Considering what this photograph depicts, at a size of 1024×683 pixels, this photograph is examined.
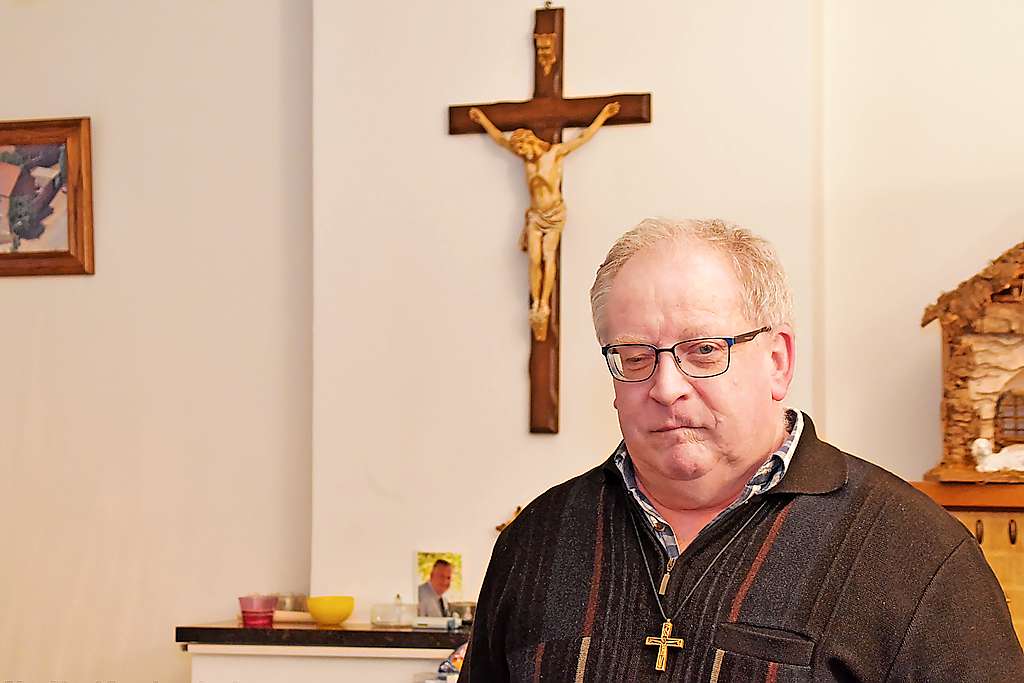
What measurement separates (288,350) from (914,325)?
184 cm

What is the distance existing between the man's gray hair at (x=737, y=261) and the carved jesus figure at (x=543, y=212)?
1.88 metres

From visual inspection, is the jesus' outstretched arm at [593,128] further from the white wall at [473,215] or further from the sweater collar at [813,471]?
the sweater collar at [813,471]

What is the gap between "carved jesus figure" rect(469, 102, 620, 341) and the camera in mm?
3891

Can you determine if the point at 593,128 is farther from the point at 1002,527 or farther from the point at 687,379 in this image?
the point at 687,379

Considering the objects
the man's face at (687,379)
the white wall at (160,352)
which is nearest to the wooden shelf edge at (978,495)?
the man's face at (687,379)

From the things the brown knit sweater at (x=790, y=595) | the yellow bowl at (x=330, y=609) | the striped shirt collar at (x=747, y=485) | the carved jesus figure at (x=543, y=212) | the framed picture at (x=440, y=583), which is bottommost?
the yellow bowl at (x=330, y=609)

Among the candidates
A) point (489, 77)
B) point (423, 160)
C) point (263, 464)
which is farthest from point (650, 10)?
point (263, 464)

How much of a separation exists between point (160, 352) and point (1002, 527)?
255 cm

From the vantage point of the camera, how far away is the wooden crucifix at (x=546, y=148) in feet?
12.8

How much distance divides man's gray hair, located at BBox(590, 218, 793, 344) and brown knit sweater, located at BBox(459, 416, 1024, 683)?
0.62ft

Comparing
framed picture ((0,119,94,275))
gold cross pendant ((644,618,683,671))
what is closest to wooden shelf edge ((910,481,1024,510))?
gold cross pendant ((644,618,683,671))

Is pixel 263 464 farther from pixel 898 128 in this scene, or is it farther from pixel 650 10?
pixel 898 128

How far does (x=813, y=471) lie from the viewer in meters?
1.93

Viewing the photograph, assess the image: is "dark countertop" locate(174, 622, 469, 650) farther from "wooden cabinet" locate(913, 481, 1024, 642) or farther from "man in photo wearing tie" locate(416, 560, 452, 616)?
"wooden cabinet" locate(913, 481, 1024, 642)
